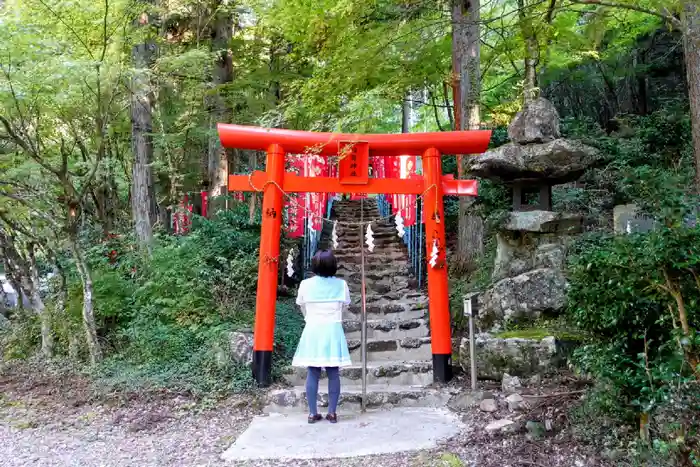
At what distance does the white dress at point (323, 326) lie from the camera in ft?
15.7

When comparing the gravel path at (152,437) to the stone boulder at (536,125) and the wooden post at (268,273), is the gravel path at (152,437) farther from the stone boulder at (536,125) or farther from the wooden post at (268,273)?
the stone boulder at (536,125)

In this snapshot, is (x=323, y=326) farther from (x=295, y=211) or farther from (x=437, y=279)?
(x=295, y=211)

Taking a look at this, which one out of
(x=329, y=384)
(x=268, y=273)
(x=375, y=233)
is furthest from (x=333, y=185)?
(x=375, y=233)

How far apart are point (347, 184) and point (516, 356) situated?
99.0 inches

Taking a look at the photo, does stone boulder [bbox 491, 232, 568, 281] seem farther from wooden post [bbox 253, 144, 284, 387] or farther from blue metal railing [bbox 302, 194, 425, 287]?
wooden post [bbox 253, 144, 284, 387]

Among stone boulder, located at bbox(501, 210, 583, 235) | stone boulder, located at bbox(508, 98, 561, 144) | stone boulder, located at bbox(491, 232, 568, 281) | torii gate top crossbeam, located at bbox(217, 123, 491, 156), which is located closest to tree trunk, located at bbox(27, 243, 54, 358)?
torii gate top crossbeam, located at bbox(217, 123, 491, 156)

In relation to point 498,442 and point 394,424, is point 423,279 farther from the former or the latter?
point 498,442

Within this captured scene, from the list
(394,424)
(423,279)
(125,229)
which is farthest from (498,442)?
(125,229)

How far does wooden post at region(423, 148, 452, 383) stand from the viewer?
5859 millimetres

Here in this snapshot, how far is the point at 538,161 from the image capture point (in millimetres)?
5875

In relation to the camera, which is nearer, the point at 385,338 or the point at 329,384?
the point at 329,384

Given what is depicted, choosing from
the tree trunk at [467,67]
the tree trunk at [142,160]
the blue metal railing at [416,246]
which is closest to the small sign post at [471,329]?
the tree trunk at [467,67]

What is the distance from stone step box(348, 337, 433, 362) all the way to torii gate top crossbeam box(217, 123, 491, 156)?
2374mm

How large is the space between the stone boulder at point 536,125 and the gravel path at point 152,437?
3.05m
